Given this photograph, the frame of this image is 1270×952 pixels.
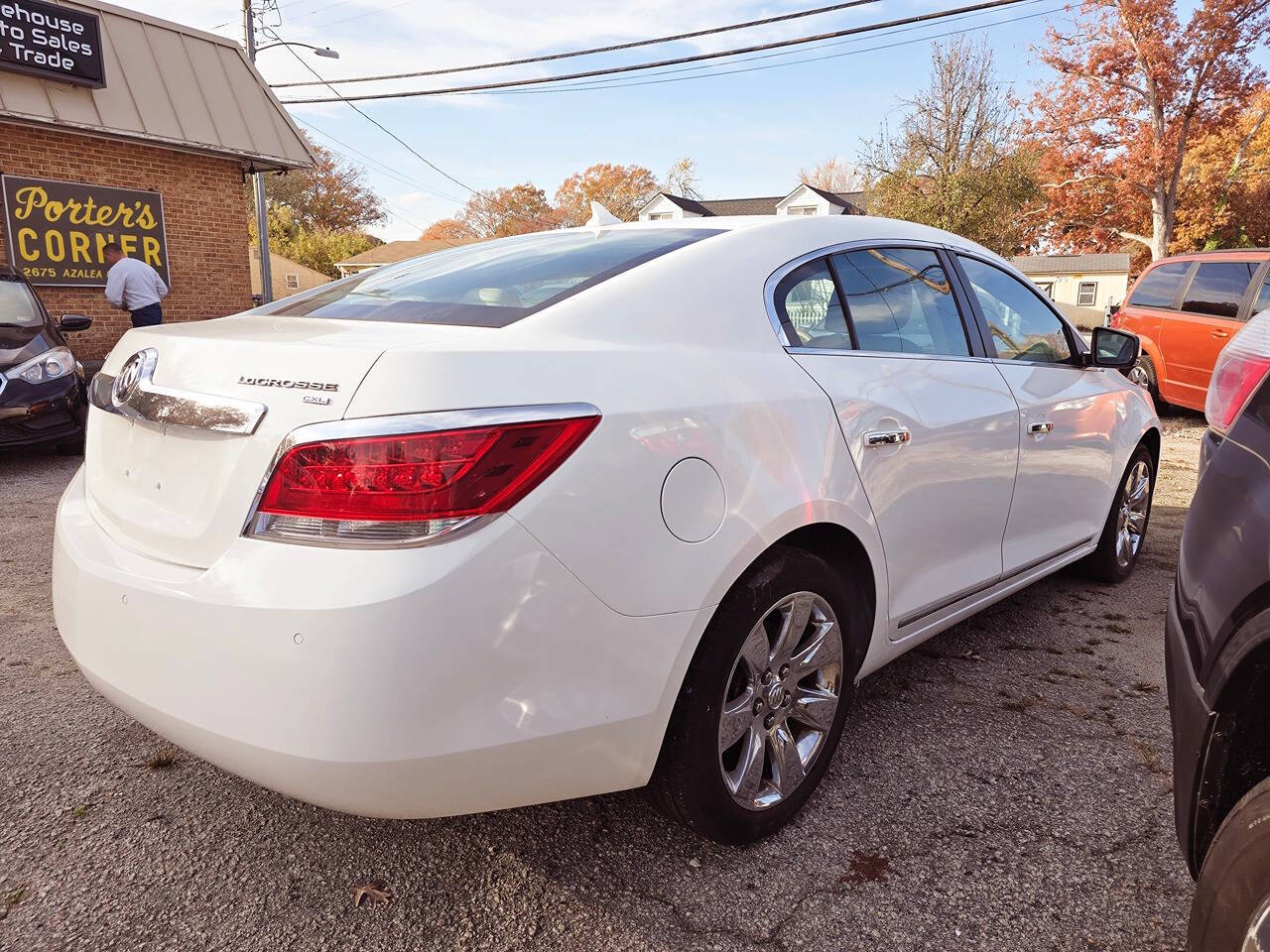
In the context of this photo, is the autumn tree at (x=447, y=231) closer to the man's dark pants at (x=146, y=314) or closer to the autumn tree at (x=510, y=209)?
the autumn tree at (x=510, y=209)

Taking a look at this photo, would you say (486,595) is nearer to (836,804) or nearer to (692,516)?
(692,516)

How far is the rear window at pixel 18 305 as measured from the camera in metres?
7.17

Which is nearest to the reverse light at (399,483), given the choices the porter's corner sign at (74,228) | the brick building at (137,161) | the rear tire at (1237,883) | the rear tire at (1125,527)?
the rear tire at (1237,883)

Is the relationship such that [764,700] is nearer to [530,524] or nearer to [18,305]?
[530,524]

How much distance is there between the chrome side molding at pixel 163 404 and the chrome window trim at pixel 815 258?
125 centimetres

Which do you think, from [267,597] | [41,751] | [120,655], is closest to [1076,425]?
[267,597]

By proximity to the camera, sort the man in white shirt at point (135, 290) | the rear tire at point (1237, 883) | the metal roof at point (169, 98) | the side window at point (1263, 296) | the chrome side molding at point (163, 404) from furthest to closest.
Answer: the metal roof at point (169, 98)
the man in white shirt at point (135, 290)
the side window at point (1263, 296)
the chrome side molding at point (163, 404)
the rear tire at point (1237, 883)

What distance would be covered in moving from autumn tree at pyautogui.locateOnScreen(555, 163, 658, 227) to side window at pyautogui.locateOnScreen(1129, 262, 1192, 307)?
55547 millimetres

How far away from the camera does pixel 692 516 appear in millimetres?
1838

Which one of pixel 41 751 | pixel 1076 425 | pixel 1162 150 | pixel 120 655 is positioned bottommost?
pixel 41 751

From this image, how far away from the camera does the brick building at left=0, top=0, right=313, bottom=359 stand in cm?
1082

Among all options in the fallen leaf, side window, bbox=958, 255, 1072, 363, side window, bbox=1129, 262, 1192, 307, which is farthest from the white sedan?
side window, bbox=1129, 262, 1192, 307

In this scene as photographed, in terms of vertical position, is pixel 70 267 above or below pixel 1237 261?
below

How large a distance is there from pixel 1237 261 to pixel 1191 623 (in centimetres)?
885
